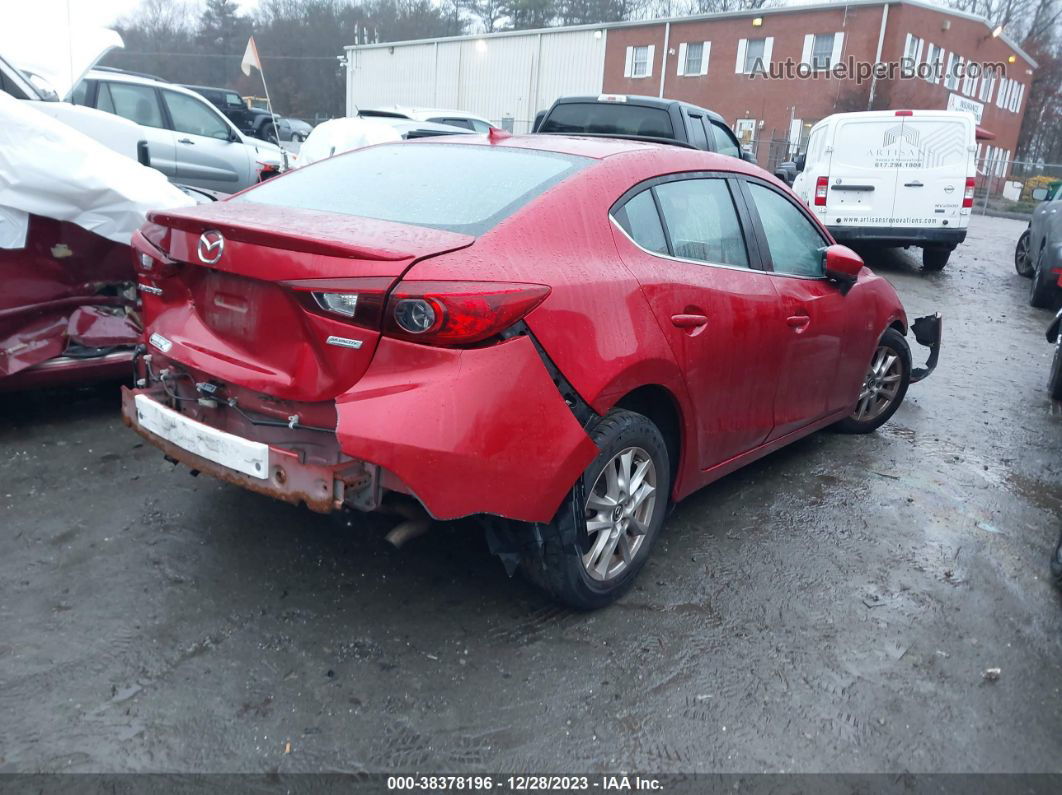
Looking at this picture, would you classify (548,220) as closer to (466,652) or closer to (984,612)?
(466,652)

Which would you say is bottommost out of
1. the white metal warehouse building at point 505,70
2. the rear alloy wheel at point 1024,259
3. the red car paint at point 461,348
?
the rear alloy wheel at point 1024,259

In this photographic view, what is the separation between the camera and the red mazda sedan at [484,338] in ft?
8.32

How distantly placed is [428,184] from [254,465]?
1225mm

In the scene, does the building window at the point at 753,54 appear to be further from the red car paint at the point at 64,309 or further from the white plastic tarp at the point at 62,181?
the red car paint at the point at 64,309

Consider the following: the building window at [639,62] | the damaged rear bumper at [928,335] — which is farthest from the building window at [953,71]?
the damaged rear bumper at [928,335]

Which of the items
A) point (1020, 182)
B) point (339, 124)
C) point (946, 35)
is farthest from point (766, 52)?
point (339, 124)

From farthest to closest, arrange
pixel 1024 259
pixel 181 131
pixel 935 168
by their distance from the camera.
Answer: pixel 1024 259 < pixel 935 168 < pixel 181 131

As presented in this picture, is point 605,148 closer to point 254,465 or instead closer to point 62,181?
point 254,465

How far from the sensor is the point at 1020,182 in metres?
34.2

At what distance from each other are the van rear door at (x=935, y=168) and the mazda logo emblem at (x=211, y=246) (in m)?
10.9

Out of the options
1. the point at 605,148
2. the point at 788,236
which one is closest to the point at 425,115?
the point at 788,236

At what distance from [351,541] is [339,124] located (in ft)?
25.7

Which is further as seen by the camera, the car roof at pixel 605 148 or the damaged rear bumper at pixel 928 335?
the damaged rear bumper at pixel 928 335

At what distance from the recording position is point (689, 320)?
3264 mm
